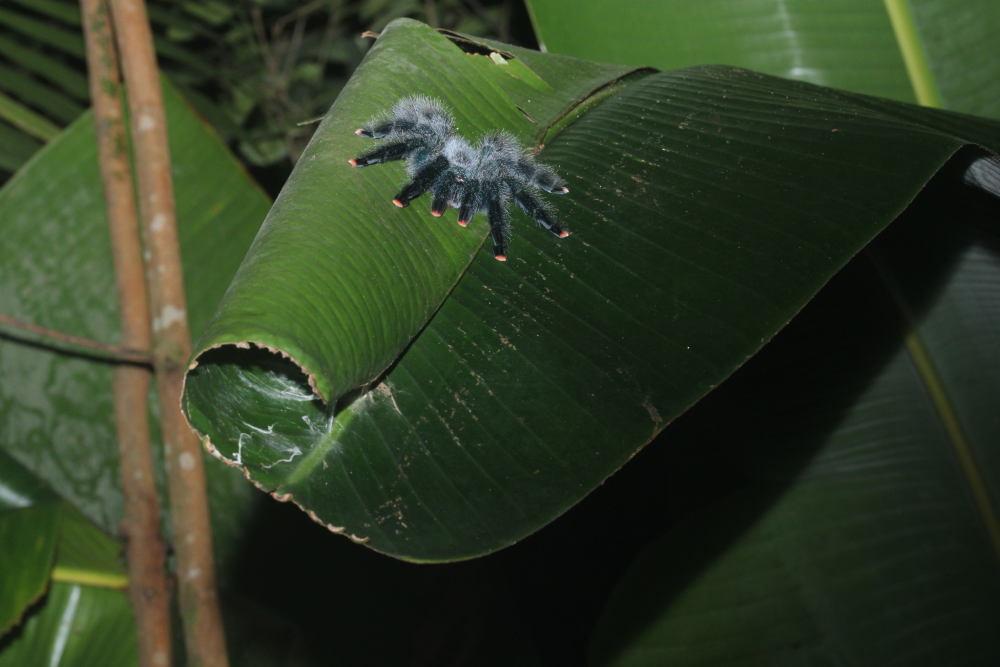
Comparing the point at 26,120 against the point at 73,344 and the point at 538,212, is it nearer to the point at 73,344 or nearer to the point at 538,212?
the point at 73,344

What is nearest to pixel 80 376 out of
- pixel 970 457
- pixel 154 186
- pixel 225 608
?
pixel 154 186

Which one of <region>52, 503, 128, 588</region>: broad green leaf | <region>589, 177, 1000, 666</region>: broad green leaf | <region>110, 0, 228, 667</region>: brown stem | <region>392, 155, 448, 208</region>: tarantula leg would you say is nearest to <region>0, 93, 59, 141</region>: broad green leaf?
<region>110, 0, 228, 667</region>: brown stem

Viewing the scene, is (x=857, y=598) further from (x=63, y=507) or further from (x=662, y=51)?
(x=63, y=507)

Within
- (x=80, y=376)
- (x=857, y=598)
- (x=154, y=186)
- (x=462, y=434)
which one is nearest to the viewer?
(x=462, y=434)

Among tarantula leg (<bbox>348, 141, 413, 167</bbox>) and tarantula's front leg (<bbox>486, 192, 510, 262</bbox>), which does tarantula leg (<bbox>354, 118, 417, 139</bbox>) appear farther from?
tarantula's front leg (<bbox>486, 192, 510, 262</bbox>)

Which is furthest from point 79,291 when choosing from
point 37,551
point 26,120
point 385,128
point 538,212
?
point 538,212

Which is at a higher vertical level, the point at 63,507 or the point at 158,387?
the point at 158,387
